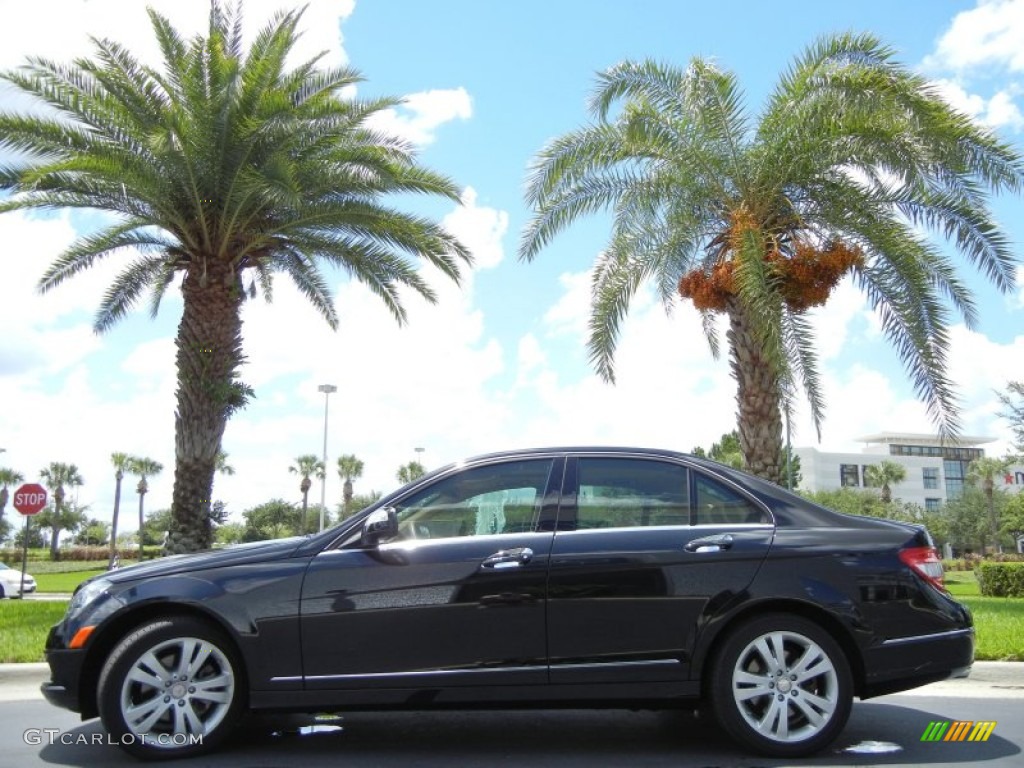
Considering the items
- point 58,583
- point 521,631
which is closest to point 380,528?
point 521,631

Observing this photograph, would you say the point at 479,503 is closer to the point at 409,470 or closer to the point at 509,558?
the point at 509,558

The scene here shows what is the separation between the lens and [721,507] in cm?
501

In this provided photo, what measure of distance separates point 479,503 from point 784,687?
1.81 m

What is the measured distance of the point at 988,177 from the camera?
39.8 feet

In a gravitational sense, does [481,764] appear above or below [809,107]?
below

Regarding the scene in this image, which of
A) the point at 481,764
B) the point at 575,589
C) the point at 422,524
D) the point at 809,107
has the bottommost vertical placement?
the point at 481,764

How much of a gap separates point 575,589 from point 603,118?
430 inches

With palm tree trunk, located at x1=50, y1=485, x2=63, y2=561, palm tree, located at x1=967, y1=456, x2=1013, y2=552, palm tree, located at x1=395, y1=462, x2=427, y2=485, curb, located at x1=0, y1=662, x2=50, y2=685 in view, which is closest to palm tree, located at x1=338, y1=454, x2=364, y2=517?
palm tree, located at x1=395, y1=462, x2=427, y2=485

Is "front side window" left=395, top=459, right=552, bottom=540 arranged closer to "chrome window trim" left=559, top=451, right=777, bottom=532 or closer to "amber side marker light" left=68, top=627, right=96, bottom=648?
"chrome window trim" left=559, top=451, right=777, bottom=532

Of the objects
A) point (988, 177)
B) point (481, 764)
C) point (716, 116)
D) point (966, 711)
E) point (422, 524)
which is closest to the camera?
point (481, 764)

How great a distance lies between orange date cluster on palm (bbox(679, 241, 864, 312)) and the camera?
40.6ft

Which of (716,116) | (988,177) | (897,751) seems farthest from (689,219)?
(897,751)

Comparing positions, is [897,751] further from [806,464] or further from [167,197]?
[806,464]

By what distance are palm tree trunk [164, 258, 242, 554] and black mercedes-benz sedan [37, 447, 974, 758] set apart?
9873 mm
